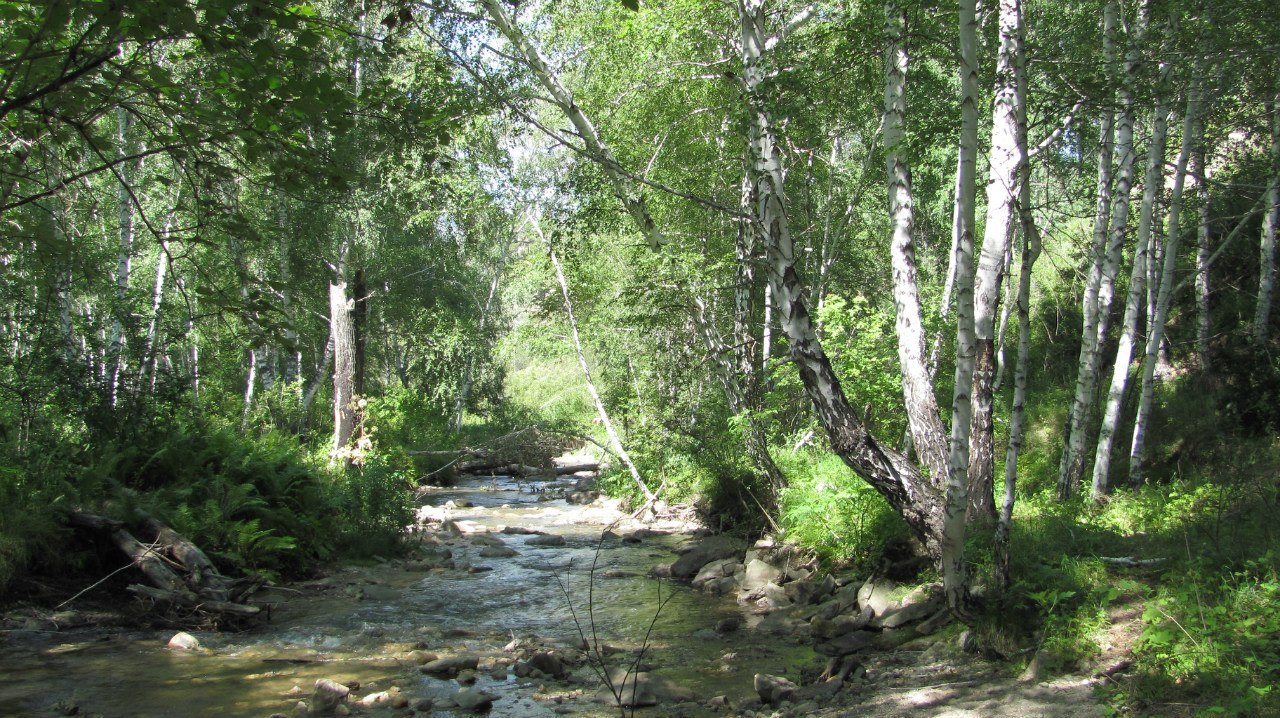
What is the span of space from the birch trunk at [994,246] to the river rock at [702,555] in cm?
441

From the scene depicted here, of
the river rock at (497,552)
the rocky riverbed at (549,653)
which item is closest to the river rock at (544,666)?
the rocky riverbed at (549,653)

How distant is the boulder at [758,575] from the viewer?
9.55 metres

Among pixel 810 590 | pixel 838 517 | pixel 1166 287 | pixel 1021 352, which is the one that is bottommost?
pixel 810 590

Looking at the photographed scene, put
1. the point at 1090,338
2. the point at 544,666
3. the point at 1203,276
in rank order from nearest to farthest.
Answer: the point at 544,666 < the point at 1090,338 < the point at 1203,276

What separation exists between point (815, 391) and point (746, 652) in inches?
101

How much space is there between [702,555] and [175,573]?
6454 millimetres

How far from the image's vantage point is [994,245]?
22.2ft

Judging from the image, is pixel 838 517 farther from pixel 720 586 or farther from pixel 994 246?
pixel 994 246

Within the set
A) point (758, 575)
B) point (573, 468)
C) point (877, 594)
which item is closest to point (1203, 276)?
point (758, 575)

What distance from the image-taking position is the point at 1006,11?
688 centimetres

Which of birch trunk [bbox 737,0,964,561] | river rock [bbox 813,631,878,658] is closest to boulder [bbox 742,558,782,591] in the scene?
river rock [bbox 813,631,878,658]

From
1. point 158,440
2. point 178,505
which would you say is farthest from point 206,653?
point 158,440

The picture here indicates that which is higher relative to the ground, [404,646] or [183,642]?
[183,642]

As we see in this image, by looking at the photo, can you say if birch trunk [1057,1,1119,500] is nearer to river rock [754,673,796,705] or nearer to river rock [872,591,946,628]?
river rock [872,591,946,628]
